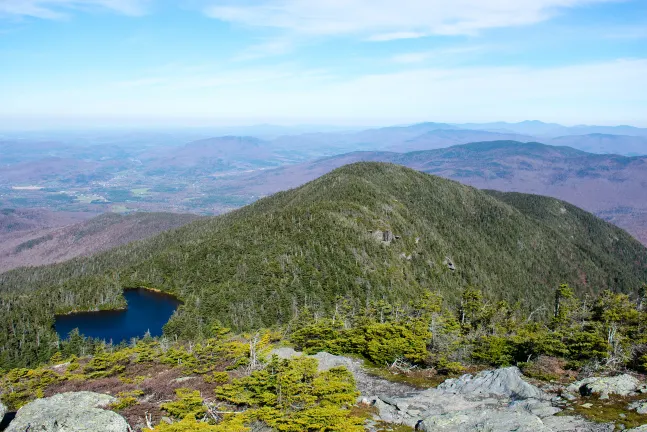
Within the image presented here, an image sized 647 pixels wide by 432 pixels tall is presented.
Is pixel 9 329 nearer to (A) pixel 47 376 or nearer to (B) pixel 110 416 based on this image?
(A) pixel 47 376

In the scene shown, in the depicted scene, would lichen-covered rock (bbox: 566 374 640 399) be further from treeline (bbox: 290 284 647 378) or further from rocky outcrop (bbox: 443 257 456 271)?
rocky outcrop (bbox: 443 257 456 271)

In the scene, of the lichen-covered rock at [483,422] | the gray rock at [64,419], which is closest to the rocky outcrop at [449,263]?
the lichen-covered rock at [483,422]

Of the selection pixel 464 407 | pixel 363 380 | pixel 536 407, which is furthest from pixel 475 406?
pixel 363 380

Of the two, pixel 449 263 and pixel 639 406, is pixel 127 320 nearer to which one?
pixel 639 406

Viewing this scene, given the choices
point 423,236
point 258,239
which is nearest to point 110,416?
point 258,239

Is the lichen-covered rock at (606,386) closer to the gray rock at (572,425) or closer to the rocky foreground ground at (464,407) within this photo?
the rocky foreground ground at (464,407)
